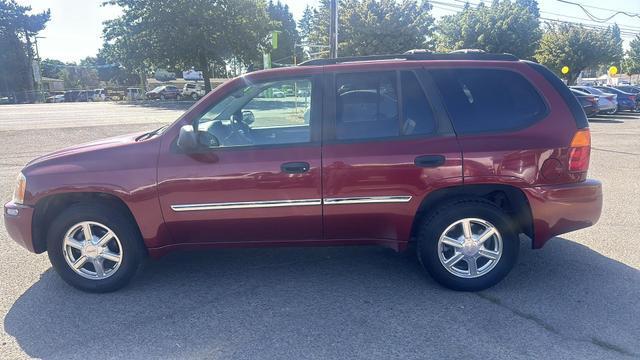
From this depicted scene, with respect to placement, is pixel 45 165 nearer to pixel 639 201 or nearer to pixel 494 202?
pixel 494 202

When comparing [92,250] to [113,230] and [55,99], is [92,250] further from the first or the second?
[55,99]

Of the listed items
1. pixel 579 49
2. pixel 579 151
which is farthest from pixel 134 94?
pixel 579 151

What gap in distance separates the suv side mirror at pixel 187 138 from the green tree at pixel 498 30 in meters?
32.4

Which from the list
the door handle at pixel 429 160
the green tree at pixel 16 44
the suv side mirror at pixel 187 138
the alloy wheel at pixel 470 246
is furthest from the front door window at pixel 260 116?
the green tree at pixel 16 44

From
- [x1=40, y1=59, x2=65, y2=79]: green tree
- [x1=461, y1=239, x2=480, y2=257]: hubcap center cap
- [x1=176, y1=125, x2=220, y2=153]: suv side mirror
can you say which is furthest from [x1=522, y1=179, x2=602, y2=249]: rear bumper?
[x1=40, y1=59, x2=65, y2=79]: green tree

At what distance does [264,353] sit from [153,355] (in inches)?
28.2

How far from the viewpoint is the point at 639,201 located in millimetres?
6363

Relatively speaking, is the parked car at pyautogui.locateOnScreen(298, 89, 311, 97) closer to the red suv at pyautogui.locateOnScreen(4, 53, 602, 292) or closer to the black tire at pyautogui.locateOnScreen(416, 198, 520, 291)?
the red suv at pyautogui.locateOnScreen(4, 53, 602, 292)

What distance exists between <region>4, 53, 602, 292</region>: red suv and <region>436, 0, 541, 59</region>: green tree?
103 ft

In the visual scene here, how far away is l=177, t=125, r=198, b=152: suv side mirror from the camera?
11.1ft

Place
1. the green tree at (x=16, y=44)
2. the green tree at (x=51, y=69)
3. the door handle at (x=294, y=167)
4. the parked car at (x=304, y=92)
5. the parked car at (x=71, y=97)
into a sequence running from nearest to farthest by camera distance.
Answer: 1. the door handle at (x=294, y=167)
2. the parked car at (x=304, y=92)
3. the parked car at (x=71, y=97)
4. the green tree at (x=16, y=44)
5. the green tree at (x=51, y=69)

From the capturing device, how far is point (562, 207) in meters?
3.64

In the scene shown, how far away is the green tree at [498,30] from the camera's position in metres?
32.6

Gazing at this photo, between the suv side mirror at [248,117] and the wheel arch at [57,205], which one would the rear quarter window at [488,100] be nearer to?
the suv side mirror at [248,117]
